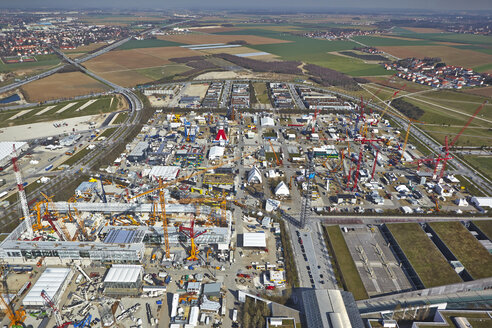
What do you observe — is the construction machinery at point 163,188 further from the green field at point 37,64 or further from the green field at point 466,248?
the green field at point 37,64

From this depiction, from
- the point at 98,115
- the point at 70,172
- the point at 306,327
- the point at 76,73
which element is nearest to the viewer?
the point at 306,327

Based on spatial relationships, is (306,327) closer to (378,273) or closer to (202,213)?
(378,273)

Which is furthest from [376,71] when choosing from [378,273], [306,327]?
[306,327]

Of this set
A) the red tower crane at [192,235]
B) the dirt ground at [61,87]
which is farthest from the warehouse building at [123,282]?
the dirt ground at [61,87]

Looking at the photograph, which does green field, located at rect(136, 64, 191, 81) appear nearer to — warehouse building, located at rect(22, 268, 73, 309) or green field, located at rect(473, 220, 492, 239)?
warehouse building, located at rect(22, 268, 73, 309)

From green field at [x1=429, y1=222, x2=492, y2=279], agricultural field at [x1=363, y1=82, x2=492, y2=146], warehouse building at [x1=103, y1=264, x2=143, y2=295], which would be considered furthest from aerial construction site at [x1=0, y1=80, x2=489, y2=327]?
agricultural field at [x1=363, y1=82, x2=492, y2=146]

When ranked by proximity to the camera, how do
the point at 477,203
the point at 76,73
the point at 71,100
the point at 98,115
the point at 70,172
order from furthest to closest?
1. the point at 76,73
2. the point at 71,100
3. the point at 98,115
4. the point at 70,172
5. the point at 477,203

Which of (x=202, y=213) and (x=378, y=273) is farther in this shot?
(x=202, y=213)

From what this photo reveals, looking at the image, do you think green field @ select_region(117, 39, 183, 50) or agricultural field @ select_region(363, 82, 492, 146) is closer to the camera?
agricultural field @ select_region(363, 82, 492, 146)
